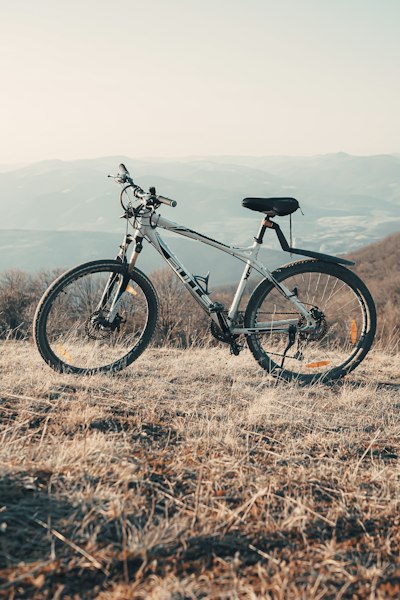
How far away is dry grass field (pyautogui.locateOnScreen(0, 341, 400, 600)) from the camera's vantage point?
2.04 meters

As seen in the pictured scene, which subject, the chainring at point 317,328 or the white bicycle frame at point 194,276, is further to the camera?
the chainring at point 317,328

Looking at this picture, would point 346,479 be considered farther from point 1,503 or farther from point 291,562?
point 1,503

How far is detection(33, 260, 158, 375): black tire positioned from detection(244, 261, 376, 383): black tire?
3.03 feet

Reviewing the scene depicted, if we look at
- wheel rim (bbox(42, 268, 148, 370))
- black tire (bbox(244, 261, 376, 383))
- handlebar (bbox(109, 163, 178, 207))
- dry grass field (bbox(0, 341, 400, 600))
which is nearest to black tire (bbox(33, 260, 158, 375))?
wheel rim (bbox(42, 268, 148, 370))

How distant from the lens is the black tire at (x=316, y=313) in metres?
5.17

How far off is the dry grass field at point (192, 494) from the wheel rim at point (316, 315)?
0.90 meters

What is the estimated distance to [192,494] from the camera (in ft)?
8.64

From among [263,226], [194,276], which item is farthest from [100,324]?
[263,226]

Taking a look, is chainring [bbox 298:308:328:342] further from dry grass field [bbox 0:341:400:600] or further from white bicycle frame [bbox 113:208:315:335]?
dry grass field [bbox 0:341:400:600]

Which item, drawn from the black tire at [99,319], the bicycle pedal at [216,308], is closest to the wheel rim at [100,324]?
the black tire at [99,319]

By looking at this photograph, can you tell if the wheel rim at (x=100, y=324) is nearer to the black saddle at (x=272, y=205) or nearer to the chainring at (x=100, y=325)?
the chainring at (x=100, y=325)

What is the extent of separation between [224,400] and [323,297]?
1.54 m

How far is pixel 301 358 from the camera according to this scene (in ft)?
17.4

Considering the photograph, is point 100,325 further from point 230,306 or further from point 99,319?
point 230,306
